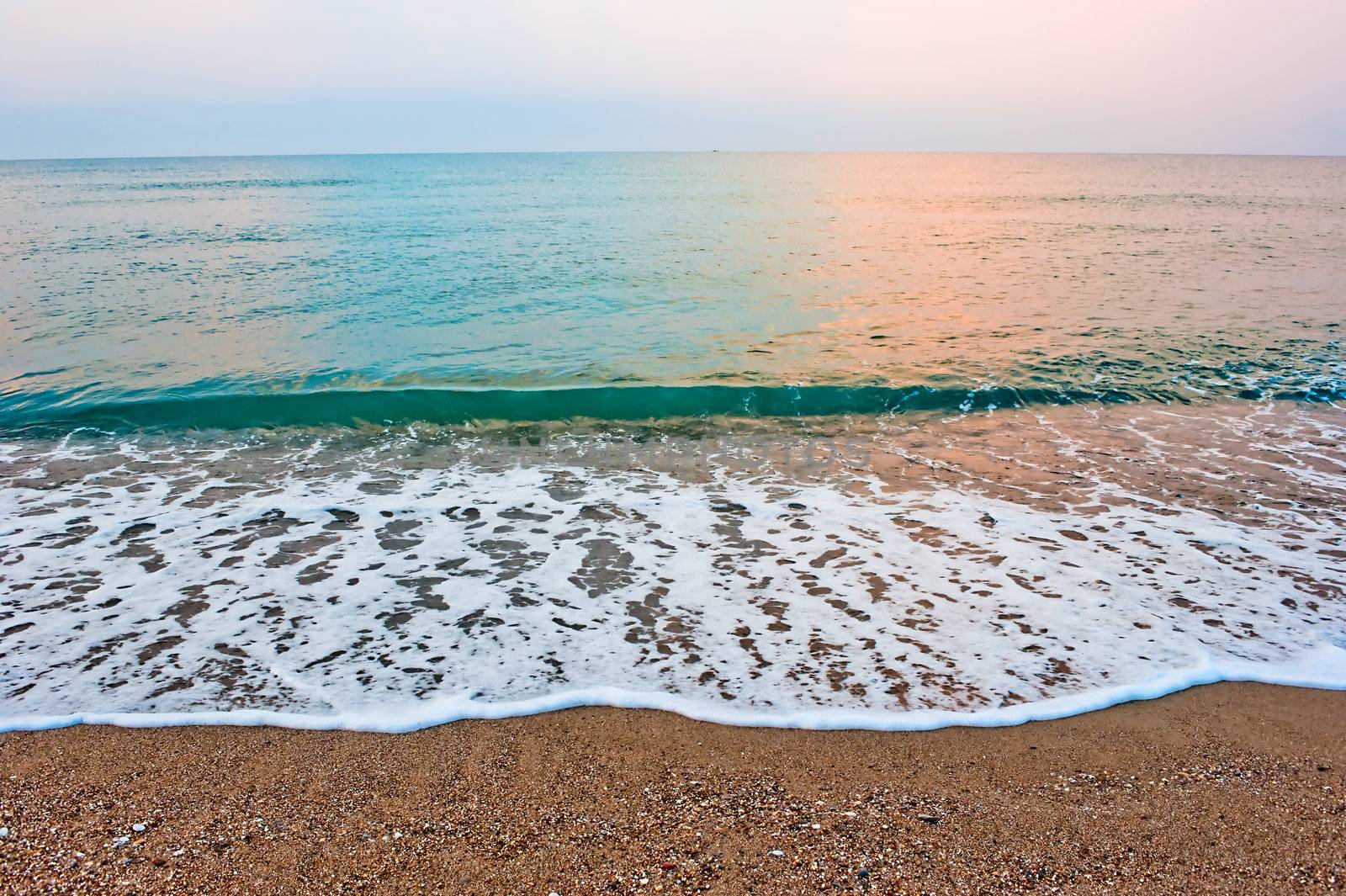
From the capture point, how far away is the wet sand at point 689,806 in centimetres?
270

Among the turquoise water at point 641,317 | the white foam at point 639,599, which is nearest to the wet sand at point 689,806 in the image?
the white foam at point 639,599

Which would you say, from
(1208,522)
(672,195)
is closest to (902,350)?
(1208,522)

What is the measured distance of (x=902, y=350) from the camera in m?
11.5

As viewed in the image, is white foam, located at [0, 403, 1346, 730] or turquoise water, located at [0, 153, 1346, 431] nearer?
white foam, located at [0, 403, 1346, 730]

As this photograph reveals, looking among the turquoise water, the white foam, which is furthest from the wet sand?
the turquoise water

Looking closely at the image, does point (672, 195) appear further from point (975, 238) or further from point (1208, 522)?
point (1208, 522)

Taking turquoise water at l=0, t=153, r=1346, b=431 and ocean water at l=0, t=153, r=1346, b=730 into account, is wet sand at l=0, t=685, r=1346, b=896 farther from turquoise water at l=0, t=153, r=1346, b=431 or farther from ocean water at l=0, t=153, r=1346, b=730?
turquoise water at l=0, t=153, r=1346, b=431

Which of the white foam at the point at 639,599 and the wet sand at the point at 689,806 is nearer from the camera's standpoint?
the wet sand at the point at 689,806

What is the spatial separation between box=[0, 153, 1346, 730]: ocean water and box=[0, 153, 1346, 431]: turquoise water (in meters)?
0.12

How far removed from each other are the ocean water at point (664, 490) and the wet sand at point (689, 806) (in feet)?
0.78

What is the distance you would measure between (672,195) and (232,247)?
28103mm

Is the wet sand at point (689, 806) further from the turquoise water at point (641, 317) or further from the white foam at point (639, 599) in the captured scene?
the turquoise water at point (641, 317)

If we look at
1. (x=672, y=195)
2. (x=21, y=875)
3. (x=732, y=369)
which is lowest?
(x=21, y=875)

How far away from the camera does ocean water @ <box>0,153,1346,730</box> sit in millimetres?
4070
